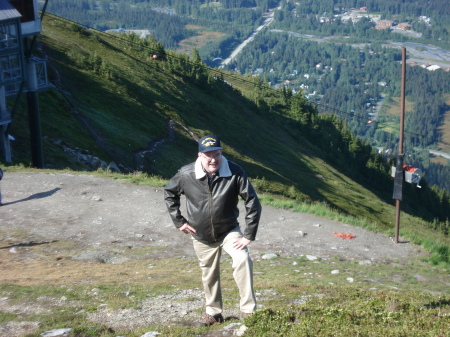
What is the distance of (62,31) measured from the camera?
77.2m

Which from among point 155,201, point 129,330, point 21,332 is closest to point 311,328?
point 129,330

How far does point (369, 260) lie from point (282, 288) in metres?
6.20

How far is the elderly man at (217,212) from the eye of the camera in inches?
330

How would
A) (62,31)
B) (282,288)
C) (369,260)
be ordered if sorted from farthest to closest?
(62,31), (369,260), (282,288)

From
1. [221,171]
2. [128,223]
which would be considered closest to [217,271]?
[221,171]

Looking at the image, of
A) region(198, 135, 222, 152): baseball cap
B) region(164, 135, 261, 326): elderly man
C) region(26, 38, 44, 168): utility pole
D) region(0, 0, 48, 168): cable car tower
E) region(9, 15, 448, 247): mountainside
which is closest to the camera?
region(198, 135, 222, 152): baseball cap

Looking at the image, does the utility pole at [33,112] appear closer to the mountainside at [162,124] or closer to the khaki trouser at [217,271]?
the mountainside at [162,124]

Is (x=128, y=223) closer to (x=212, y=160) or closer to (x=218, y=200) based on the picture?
(x=218, y=200)

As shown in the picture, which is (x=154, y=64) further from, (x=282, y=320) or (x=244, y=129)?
(x=282, y=320)

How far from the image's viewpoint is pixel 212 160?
8.31m

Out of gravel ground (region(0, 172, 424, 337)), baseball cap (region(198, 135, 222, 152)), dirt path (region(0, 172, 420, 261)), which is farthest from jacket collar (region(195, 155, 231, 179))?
dirt path (region(0, 172, 420, 261))

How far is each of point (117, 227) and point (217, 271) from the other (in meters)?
10.3

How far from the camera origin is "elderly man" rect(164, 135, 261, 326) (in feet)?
27.5

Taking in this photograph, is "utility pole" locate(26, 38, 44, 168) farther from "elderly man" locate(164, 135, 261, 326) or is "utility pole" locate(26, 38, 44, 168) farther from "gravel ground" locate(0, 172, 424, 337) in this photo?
"elderly man" locate(164, 135, 261, 326)
